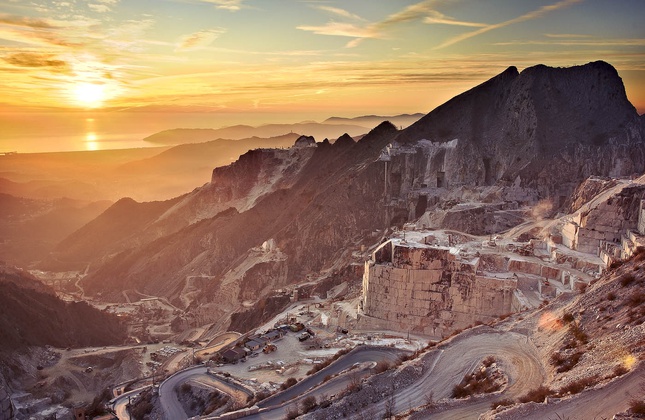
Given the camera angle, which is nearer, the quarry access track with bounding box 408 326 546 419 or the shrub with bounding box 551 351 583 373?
the quarry access track with bounding box 408 326 546 419

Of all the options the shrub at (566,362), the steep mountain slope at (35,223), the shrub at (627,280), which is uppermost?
the shrub at (627,280)

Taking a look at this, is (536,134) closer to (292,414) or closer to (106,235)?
(292,414)

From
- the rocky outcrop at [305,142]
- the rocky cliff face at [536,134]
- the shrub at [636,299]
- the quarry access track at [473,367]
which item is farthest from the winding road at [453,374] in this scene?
the rocky outcrop at [305,142]

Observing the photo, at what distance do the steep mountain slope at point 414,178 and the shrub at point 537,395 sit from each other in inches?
1419

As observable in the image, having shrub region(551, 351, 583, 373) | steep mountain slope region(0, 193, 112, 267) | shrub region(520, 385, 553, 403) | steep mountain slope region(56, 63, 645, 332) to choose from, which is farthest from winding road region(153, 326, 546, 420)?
steep mountain slope region(0, 193, 112, 267)

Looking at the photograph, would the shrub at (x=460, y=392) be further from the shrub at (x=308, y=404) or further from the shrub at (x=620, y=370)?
the shrub at (x=308, y=404)

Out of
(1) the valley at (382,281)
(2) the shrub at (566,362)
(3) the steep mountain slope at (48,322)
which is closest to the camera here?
(2) the shrub at (566,362)

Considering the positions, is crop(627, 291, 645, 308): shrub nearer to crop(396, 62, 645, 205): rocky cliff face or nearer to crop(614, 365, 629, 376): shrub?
crop(614, 365, 629, 376): shrub

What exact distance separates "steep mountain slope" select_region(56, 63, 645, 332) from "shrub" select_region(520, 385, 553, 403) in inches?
1419

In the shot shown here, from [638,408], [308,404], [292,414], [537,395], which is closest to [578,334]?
[537,395]

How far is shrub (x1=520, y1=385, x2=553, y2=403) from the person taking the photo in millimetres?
13256

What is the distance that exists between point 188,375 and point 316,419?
1567 centimetres

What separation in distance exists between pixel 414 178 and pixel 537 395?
55.4m

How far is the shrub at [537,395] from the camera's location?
13.3 meters
